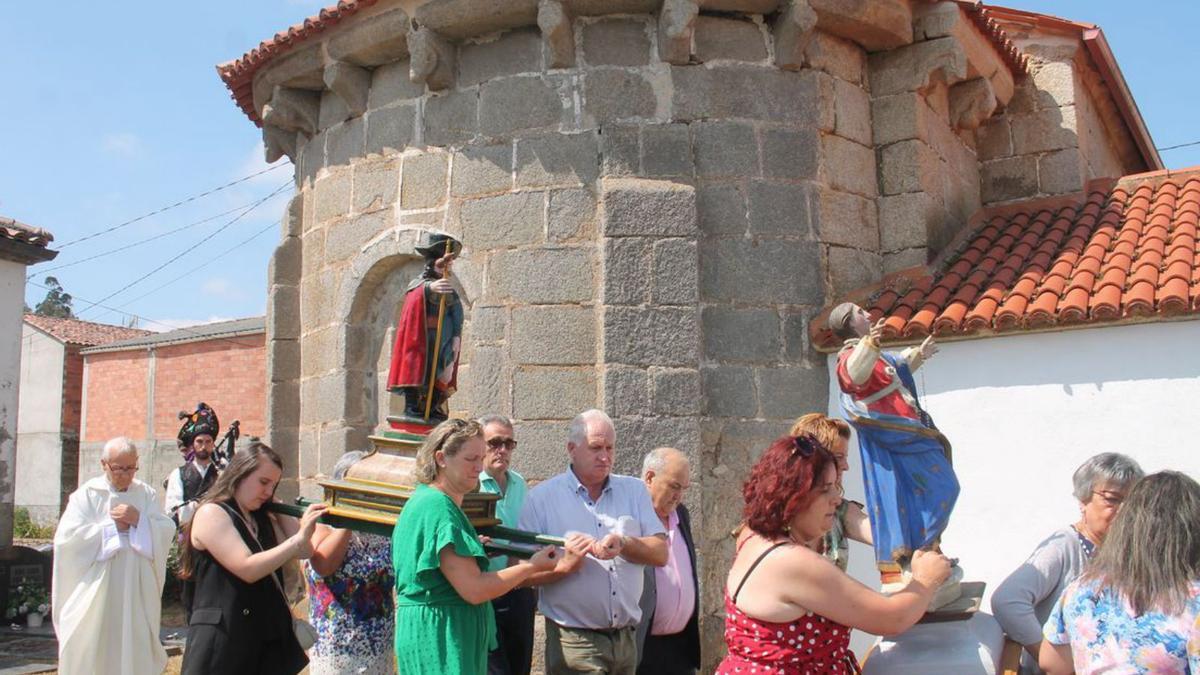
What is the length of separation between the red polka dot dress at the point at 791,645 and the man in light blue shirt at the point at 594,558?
1157 millimetres

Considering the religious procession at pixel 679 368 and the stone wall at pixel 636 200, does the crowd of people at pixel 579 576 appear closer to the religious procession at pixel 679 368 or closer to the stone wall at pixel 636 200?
the religious procession at pixel 679 368

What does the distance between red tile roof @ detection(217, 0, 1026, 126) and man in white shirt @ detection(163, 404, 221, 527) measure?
9.76 feet

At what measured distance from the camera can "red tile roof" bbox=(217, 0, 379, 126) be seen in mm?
8286

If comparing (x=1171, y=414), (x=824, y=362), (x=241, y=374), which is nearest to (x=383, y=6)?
(x=824, y=362)

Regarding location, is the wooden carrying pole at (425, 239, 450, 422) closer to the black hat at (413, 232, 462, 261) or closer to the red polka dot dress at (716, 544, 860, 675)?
the black hat at (413, 232, 462, 261)

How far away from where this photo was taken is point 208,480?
802 centimetres

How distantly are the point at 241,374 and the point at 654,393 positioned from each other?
54.9ft

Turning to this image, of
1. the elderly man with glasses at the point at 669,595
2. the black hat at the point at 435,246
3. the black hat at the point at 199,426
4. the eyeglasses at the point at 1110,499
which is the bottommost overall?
the elderly man with glasses at the point at 669,595

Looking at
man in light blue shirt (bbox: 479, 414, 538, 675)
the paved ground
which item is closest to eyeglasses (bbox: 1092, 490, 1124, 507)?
man in light blue shirt (bbox: 479, 414, 538, 675)

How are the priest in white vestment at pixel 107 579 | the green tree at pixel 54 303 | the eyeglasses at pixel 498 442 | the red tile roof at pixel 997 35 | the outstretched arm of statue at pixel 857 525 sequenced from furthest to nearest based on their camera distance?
1. the green tree at pixel 54 303
2. the red tile roof at pixel 997 35
3. the priest in white vestment at pixel 107 579
4. the eyeglasses at pixel 498 442
5. the outstretched arm of statue at pixel 857 525

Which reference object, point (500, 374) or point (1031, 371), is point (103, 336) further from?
point (1031, 371)

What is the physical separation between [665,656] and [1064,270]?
4581mm

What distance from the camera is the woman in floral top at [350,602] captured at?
14.9ft

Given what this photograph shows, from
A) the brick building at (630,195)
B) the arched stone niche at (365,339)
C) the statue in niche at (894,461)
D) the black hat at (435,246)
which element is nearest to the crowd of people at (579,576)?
the statue in niche at (894,461)
